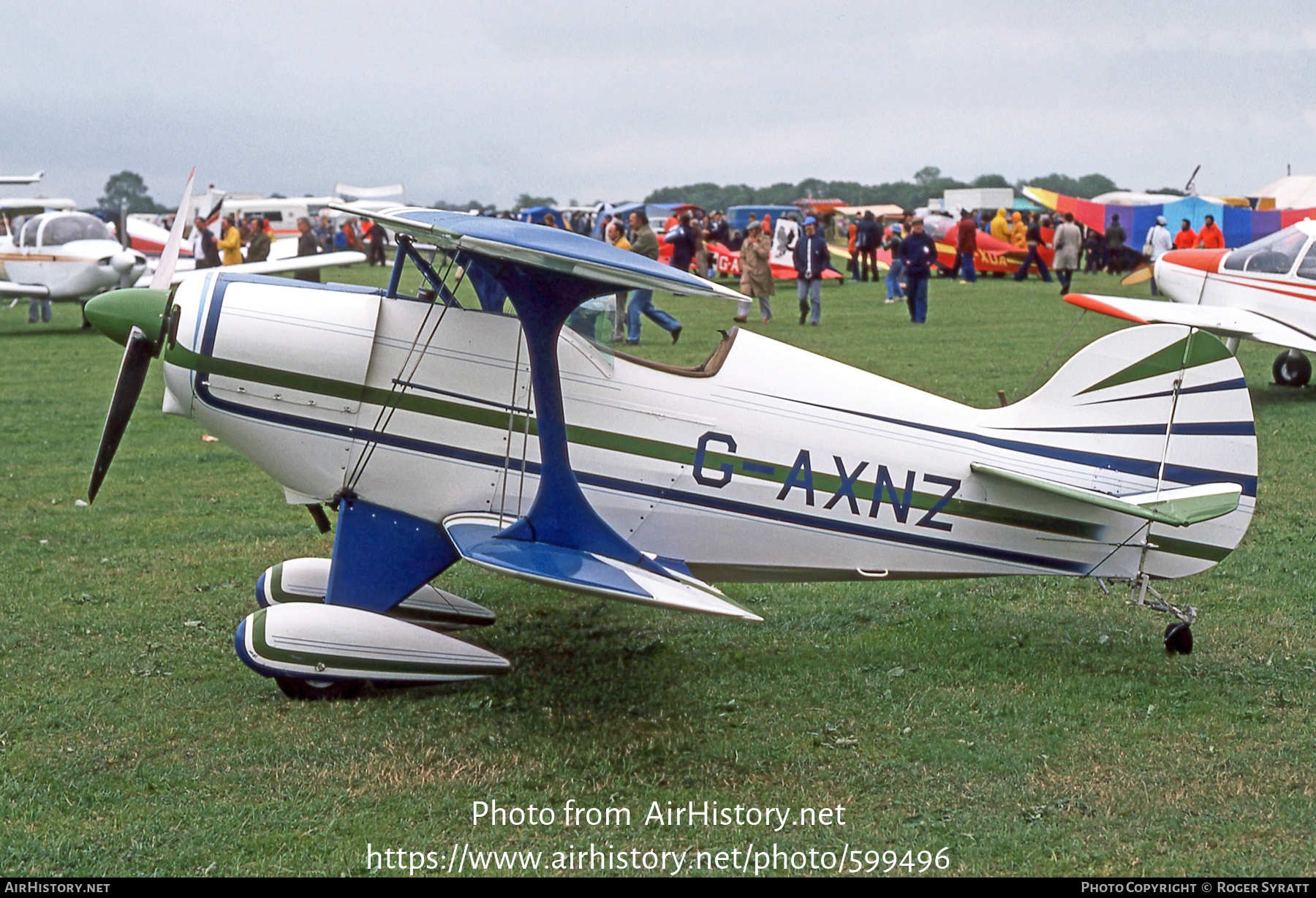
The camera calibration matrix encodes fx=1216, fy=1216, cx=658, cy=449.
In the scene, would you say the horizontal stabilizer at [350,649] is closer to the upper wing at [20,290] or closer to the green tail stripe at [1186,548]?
the green tail stripe at [1186,548]

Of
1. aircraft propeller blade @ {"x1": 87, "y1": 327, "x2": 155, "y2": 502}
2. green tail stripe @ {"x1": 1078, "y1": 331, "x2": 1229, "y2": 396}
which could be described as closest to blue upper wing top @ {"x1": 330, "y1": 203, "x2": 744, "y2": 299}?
aircraft propeller blade @ {"x1": 87, "y1": 327, "x2": 155, "y2": 502}

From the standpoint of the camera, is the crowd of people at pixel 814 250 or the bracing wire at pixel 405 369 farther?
the crowd of people at pixel 814 250

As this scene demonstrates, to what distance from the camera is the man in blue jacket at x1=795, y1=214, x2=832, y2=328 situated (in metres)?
20.9

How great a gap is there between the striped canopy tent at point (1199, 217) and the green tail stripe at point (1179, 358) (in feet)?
110

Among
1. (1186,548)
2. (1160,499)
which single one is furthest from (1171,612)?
(1160,499)

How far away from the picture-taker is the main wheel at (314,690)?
5.55m

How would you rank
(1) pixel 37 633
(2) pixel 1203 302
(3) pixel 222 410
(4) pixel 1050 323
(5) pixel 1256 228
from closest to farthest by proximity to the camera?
(3) pixel 222 410 → (1) pixel 37 633 → (2) pixel 1203 302 → (4) pixel 1050 323 → (5) pixel 1256 228

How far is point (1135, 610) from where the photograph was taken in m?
6.83

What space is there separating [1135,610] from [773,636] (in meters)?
2.08

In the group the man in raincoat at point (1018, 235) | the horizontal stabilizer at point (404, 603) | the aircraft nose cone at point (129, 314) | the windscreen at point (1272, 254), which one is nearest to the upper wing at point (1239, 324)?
the windscreen at point (1272, 254)

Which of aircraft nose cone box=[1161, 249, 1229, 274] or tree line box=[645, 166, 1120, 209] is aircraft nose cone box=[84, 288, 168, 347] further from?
tree line box=[645, 166, 1120, 209]

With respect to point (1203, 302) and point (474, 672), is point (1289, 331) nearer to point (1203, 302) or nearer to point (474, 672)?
point (1203, 302)

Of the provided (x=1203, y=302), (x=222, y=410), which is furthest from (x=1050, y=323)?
(x=222, y=410)

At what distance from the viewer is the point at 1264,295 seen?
549 inches
